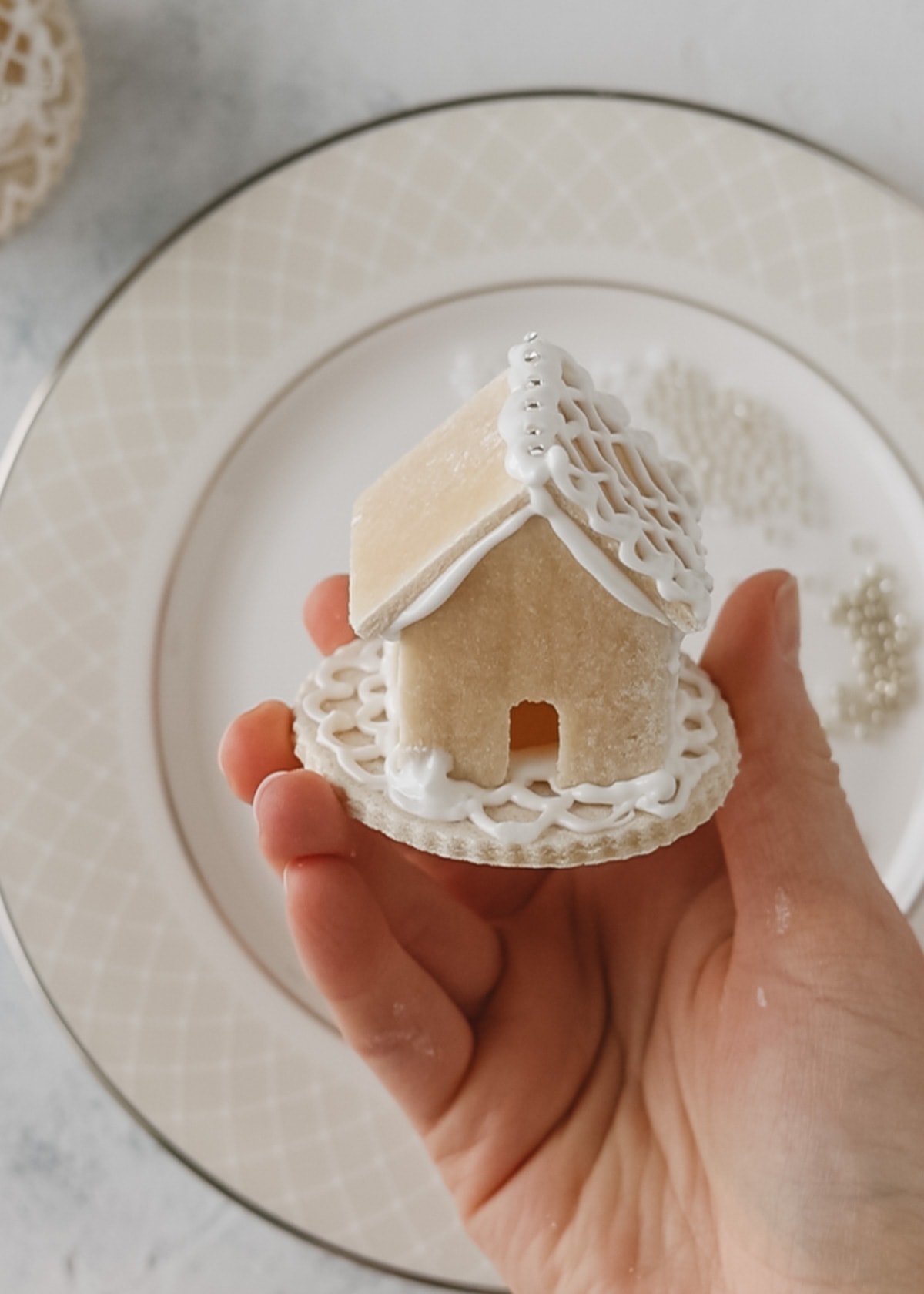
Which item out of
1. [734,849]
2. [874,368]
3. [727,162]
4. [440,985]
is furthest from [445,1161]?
[727,162]

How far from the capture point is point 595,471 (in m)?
0.87

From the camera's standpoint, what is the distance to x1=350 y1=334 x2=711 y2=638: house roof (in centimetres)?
83

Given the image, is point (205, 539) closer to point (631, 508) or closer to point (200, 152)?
point (200, 152)

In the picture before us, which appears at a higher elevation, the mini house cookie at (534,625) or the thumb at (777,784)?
the mini house cookie at (534,625)

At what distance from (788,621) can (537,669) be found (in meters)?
0.36

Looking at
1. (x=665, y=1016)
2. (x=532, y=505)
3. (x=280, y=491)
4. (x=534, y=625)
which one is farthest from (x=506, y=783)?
(x=280, y=491)

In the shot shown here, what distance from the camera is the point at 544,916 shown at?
4.36 ft

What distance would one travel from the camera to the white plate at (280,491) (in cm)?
150

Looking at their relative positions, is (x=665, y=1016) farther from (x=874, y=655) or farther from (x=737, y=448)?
(x=737, y=448)

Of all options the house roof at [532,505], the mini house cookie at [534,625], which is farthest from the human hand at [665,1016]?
the house roof at [532,505]

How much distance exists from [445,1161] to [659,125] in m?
1.34

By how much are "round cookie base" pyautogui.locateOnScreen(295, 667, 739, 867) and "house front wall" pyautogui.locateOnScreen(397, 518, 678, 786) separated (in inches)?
1.8

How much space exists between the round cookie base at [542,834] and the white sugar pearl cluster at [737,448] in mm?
688

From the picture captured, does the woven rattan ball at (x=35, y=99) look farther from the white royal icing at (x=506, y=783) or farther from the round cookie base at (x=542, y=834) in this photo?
the round cookie base at (x=542, y=834)
